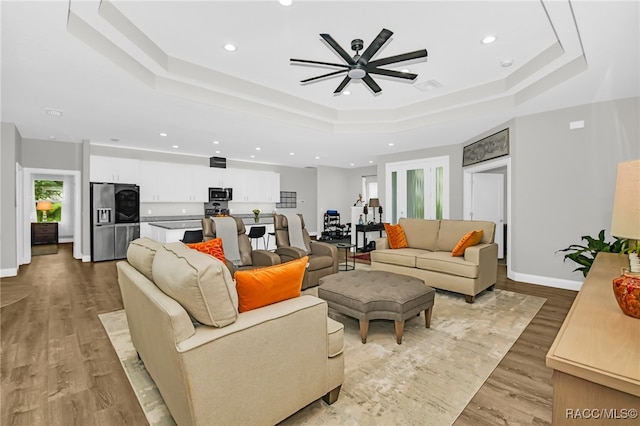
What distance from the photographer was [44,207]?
9.46 metres

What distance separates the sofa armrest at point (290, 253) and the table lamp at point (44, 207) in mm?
9528

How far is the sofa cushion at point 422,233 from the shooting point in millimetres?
4805

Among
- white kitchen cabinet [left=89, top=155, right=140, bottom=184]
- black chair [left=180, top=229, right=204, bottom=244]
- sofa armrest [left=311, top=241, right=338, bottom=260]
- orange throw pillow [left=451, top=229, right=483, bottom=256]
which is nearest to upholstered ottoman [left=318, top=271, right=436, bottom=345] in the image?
orange throw pillow [left=451, top=229, right=483, bottom=256]

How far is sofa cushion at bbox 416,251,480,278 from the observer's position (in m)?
3.69

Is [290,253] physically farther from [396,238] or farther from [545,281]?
[545,281]

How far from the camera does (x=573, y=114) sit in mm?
4211

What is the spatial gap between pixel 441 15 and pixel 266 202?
779 cm

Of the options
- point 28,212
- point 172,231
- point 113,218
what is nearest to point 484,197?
point 172,231

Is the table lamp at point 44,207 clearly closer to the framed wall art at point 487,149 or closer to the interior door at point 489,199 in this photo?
the framed wall art at point 487,149

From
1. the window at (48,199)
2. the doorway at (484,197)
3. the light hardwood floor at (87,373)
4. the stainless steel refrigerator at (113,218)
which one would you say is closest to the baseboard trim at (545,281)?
the light hardwood floor at (87,373)

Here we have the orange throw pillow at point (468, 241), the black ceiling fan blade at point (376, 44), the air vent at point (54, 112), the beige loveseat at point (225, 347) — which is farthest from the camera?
the air vent at point (54, 112)

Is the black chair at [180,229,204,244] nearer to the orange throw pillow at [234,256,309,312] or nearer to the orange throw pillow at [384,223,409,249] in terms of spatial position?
the orange throw pillow at [384,223,409,249]

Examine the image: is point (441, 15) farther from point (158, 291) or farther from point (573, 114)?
point (158, 291)

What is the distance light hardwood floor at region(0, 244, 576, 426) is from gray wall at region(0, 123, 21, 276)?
1.89 meters
